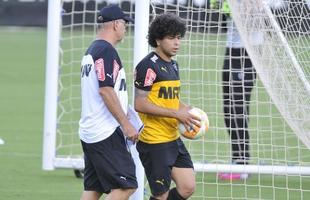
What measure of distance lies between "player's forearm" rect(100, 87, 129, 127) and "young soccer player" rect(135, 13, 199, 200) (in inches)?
19.3

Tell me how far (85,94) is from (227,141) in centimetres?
325

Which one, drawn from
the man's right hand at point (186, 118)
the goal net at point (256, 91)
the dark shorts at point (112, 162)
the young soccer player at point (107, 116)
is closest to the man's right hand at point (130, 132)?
the young soccer player at point (107, 116)

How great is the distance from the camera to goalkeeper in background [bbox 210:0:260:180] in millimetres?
10031

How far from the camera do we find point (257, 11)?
8938mm

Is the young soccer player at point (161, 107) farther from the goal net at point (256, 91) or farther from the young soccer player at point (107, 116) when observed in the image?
the goal net at point (256, 91)

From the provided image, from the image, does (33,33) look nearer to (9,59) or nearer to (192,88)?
(9,59)

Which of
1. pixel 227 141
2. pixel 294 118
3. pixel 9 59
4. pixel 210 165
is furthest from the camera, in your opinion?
pixel 9 59

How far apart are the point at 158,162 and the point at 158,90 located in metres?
0.56

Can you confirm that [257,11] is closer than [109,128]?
No

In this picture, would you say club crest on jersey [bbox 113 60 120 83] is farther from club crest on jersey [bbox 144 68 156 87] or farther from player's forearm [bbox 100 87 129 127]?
club crest on jersey [bbox 144 68 156 87]

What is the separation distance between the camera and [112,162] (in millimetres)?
7375

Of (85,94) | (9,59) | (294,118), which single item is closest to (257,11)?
(294,118)

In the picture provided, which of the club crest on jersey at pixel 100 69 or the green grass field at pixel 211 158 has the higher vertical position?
the club crest on jersey at pixel 100 69

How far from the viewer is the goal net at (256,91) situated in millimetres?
8883
